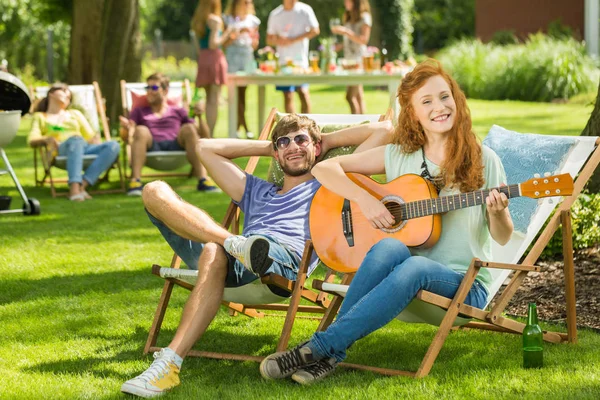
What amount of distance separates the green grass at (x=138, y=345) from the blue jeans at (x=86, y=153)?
1.60 m

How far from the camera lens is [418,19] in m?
33.8

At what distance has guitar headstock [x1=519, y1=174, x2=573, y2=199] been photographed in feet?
11.8

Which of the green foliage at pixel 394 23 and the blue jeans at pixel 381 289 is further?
the green foliage at pixel 394 23

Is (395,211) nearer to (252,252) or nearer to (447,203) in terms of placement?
→ (447,203)

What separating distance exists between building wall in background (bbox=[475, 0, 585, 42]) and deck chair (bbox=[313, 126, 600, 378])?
1758cm

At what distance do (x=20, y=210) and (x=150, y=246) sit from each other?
160cm

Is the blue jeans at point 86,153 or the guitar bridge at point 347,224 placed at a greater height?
the guitar bridge at point 347,224

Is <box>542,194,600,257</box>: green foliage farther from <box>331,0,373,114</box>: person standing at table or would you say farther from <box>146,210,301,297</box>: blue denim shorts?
<box>331,0,373,114</box>: person standing at table

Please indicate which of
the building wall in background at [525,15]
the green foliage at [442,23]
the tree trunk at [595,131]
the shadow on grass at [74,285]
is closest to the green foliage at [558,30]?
the building wall in background at [525,15]

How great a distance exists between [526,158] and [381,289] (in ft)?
4.01

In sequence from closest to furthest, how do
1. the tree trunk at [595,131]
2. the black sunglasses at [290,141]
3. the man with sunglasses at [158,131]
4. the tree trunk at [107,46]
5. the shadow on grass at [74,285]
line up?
the black sunglasses at [290,141] < the shadow on grass at [74,285] < the tree trunk at [595,131] < the man with sunglasses at [158,131] < the tree trunk at [107,46]

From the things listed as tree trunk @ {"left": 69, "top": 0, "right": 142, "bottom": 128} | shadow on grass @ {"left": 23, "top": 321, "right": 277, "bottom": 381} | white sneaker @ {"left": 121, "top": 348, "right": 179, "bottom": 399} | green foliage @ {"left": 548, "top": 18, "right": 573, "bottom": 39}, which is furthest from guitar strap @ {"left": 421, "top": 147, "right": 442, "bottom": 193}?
green foliage @ {"left": 548, "top": 18, "right": 573, "bottom": 39}

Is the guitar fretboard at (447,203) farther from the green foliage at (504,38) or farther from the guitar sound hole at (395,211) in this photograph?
the green foliage at (504,38)

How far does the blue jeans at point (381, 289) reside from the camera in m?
3.67
